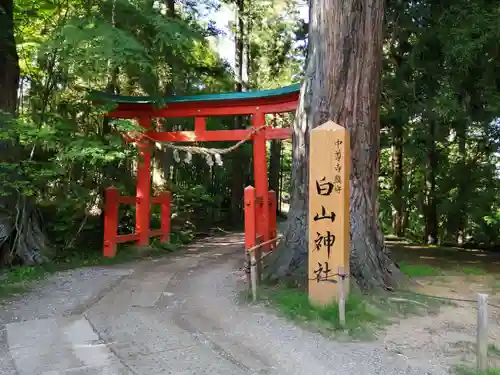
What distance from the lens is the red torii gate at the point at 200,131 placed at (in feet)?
30.8

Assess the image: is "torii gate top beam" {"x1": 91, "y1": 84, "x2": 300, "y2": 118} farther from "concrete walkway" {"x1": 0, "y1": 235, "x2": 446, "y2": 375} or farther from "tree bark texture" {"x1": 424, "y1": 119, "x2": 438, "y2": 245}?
"tree bark texture" {"x1": 424, "y1": 119, "x2": 438, "y2": 245}

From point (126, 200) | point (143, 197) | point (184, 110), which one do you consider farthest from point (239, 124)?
point (126, 200)

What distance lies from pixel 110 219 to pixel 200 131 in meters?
2.78

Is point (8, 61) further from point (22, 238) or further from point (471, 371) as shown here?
point (471, 371)

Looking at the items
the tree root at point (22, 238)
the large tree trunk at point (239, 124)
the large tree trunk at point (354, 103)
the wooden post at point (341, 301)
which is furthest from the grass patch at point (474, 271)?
the large tree trunk at point (239, 124)

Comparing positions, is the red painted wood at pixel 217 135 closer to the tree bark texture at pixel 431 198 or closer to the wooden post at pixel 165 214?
the wooden post at pixel 165 214

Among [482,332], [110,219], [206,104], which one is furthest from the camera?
[206,104]

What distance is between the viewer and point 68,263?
29.0 feet

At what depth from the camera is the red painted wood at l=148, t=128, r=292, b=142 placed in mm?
9773

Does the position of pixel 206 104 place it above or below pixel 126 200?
above

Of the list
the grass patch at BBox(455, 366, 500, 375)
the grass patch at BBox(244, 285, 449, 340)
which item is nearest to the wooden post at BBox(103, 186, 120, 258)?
the grass patch at BBox(244, 285, 449, 340)

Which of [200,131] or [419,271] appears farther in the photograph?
[200,131]

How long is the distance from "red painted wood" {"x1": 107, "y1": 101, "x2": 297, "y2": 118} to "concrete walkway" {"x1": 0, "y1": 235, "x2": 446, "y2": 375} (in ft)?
14.5

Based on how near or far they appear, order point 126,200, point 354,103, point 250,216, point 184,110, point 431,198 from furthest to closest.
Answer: point 431,198
point 184,110
point 126,200
point 250,216
point 354,103
